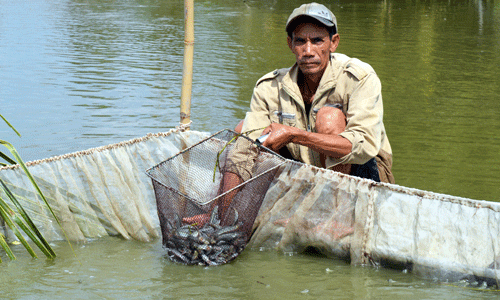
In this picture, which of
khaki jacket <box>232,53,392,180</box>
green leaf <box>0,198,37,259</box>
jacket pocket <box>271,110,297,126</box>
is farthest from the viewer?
jacket pocket <box>271,110,297,126</box>

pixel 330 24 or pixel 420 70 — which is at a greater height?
pixel 330 24

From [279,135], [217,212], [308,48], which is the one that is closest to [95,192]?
[217,212]

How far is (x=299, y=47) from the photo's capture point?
11.1 feet

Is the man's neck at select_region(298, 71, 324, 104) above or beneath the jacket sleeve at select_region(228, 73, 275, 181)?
above

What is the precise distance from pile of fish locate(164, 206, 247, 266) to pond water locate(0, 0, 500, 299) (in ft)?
0.23

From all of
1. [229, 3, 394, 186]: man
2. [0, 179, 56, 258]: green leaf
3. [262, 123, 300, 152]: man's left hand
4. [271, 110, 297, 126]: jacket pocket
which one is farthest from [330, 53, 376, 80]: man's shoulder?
[0, 179, 56, 258]: green leaf

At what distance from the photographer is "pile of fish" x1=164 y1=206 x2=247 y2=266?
9.81ft

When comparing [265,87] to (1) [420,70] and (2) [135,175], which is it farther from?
(1) [420,70]

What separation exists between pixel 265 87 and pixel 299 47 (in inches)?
14.5

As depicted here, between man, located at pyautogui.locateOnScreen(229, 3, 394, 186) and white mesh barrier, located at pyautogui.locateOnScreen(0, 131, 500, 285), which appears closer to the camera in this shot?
white mesh barrier, located at pyautogui.locateOnScreen(0, 131, 500, 285)

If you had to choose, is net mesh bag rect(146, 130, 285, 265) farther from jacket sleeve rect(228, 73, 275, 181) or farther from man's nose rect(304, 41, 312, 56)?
man's nose rect(304, 41, 312, 56)

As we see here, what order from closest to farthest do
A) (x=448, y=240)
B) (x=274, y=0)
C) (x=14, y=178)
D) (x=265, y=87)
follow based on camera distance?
(x=448, y=240)
(x=14, y=178)
(x=265, y=87)
(x=274, y=0)

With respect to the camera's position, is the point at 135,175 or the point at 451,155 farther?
the point at 451,155

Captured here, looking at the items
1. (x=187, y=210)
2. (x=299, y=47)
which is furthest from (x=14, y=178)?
(x=299, y=47)
